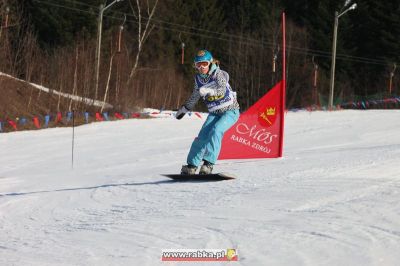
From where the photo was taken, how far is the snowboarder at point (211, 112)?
9336mm

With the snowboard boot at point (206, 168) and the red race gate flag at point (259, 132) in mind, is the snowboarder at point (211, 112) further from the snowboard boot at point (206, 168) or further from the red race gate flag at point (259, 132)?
the red race gate flag at point (259, 132)

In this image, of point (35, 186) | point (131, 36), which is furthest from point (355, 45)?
point (35, 186)

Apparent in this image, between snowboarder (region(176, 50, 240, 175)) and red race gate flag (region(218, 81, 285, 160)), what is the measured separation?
1339mm

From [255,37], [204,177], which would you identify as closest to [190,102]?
[204,177]

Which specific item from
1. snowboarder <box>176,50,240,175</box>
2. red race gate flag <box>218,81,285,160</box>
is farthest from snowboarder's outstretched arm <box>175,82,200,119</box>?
red race gate flag <box>218,81,285,160</box>

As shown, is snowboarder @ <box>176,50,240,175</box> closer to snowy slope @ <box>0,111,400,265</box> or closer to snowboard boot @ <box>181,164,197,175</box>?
snowboard boot @ <box>181,164,197,175</box>

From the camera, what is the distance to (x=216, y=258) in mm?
4906

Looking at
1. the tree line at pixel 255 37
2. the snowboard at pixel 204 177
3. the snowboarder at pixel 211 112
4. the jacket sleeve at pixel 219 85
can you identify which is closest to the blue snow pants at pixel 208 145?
the snowboarder at pixel 211 112

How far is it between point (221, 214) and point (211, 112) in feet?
11.2

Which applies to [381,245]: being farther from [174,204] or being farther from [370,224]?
[174,204]

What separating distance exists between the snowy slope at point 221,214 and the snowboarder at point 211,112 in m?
0.54

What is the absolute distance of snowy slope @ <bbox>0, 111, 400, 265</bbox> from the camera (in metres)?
5.11

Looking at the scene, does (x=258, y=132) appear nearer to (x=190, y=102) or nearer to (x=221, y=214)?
(x=190, y=102)

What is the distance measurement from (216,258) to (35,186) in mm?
5625
